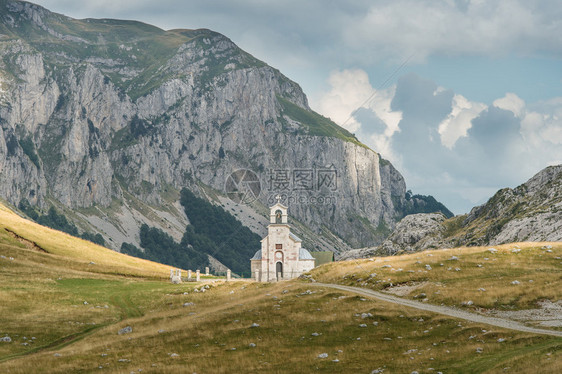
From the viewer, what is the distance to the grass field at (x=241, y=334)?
4125cm

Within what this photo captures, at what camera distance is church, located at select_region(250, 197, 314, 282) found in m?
145

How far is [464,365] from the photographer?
124 feet

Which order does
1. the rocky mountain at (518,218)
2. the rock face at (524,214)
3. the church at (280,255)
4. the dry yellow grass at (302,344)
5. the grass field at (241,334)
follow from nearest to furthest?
the dry yellow grass at (302,344) → the grass field at (241,334) → the rock face at (524,214) → the rocky mountain at (518,218) → the church at (280,255)

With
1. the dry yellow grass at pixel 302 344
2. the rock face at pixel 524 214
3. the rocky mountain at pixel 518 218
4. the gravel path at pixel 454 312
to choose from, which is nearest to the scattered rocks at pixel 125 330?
the dry yellow grass at pixel 302 344

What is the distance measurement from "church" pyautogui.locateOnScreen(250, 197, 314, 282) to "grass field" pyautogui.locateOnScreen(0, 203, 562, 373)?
53432mm

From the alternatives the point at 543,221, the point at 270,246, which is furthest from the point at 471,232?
the point at 270,246

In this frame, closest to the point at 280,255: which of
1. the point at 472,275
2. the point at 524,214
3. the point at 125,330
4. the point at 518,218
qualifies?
the point at 518,218

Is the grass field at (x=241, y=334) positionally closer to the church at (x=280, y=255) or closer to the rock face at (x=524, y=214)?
the church at (x=280, y=255)

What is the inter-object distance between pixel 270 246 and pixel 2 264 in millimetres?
62776

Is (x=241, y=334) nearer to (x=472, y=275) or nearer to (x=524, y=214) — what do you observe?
(x=472, y=275)

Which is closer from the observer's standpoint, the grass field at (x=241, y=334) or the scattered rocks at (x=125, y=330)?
the grass field at (x=241, y=334)

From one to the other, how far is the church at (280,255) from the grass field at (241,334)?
175 feet

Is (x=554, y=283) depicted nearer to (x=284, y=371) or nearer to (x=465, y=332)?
(x=465, y=332)

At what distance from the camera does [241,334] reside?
54.6 metres
